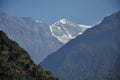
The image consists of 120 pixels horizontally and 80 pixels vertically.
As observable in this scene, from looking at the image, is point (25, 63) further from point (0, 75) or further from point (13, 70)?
point (0, 75)

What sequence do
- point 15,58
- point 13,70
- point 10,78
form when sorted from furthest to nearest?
point 15,58, point 13,70, point 10,78

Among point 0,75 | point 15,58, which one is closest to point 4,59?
point 15,58

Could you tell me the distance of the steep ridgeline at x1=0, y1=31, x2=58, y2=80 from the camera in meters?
77.3

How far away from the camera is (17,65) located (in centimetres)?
8312

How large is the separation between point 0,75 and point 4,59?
8738 mm

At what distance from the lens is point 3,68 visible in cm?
7700

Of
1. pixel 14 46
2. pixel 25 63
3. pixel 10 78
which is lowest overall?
pixel 10 78

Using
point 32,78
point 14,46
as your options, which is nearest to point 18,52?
point 14,46

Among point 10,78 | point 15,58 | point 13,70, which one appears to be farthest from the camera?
point 15,58

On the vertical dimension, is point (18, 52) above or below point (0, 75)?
above

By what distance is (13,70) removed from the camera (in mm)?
78438

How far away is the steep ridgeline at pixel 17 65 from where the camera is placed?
7731 cm

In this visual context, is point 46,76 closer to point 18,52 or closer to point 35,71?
point 35,71

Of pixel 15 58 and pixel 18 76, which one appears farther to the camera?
pixel 15 58
